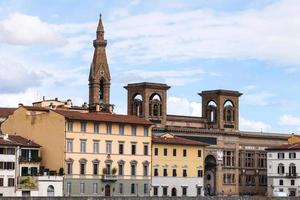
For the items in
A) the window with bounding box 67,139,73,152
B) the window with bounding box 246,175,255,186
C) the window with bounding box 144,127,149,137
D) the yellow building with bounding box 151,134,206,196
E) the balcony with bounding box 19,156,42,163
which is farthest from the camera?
the window with bounding box 246,175,255,186

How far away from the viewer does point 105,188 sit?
101 m

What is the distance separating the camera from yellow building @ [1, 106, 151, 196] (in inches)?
3858

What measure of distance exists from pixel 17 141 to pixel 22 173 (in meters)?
3.65

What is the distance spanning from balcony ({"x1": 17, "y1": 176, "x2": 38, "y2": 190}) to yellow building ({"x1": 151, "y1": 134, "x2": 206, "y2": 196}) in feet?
57.3

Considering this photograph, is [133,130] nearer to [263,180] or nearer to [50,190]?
[50,190]

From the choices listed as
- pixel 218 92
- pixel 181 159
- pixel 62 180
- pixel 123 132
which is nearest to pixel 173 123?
pixel 218 92

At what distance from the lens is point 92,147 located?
99938 mm

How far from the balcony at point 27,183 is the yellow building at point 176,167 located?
688 inches

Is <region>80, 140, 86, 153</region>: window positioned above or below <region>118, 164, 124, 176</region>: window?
above

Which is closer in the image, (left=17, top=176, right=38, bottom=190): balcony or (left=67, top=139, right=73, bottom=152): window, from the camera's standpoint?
(left=17, top=176, right=38, bottom=190): balcony

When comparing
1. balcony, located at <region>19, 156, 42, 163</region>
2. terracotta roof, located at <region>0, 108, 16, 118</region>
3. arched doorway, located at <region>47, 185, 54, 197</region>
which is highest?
terracotta roof, located at <region>0, 108, 16, 118</region>

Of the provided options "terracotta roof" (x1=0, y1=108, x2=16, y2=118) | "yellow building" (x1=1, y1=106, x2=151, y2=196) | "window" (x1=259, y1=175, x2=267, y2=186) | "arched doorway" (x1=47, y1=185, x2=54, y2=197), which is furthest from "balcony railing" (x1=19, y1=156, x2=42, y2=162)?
"window" (x1=259, y1=175, x2=267, y2=186)

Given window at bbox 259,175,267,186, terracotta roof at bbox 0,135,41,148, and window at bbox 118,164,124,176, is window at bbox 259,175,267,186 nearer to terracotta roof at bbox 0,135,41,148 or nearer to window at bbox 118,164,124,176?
window at bbox 118,164,124,176

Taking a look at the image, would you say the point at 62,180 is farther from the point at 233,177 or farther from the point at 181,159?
the point at 233,177
